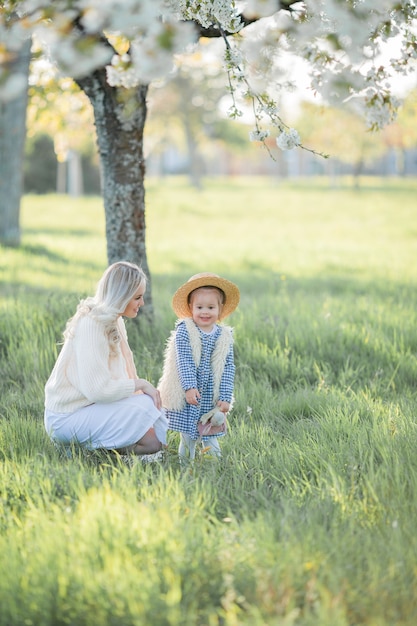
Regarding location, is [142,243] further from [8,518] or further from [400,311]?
[8,518]

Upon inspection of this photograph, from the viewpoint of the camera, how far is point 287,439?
416 cm

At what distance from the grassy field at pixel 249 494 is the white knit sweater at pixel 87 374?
300mm

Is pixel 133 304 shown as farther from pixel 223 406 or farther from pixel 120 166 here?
pixel 120 166

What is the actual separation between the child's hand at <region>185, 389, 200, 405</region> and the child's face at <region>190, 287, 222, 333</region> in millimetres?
355

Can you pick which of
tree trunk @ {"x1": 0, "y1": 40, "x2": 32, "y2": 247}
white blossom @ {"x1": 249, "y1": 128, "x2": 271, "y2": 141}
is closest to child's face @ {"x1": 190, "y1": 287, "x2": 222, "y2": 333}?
white blossom @ {"x1": 249, "y1": 128, "x2": 271, "y2": 141}

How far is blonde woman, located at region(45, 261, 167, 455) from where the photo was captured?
12.8 feet

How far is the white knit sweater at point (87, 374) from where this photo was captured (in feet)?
12.7

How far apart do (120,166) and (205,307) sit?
237cm

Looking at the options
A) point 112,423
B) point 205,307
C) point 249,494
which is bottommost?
point 249,494

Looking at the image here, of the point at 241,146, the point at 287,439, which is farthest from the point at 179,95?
the point at 287,439

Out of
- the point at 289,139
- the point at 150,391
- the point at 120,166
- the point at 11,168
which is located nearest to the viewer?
the point at 150,391

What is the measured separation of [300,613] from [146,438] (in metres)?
1.62

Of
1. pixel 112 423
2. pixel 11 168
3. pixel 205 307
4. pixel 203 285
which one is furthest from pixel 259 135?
pixel 11 168

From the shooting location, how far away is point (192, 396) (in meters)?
4.03
